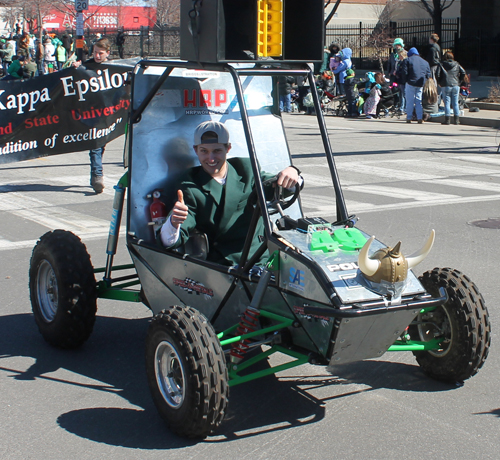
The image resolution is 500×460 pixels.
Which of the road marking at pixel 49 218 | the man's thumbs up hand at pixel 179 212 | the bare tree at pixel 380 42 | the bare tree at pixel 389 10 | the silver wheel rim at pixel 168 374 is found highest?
the bare tree at pixel 389 10

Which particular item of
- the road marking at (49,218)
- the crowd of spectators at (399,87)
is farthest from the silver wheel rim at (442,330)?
the crowd of spectators at (399,87)

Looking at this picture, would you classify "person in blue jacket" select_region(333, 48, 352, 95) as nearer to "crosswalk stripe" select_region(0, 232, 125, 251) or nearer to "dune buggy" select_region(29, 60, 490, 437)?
"crosswalk stripe" select_region(0, 232, 125, 251)

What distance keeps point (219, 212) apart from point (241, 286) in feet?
2.20

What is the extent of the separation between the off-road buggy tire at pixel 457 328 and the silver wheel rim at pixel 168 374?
1.45 meters

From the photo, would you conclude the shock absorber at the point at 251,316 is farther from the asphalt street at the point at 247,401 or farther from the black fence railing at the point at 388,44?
the black fence railing at the point at 388,44

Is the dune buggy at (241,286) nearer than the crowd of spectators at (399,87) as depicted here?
Yes

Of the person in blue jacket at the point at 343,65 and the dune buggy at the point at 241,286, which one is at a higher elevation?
the person in blue jacket at the point at 343,65

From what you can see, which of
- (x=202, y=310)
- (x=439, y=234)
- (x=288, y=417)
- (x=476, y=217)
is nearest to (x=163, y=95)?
(x=202, y=310)

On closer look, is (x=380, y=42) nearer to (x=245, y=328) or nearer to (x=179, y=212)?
(x=179, y=212)

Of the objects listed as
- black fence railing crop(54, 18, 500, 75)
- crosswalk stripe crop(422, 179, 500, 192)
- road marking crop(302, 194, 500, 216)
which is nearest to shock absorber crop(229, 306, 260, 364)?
road marking crop(302, 194, 500, 216)

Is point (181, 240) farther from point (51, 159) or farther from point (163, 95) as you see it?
point (51, 159)

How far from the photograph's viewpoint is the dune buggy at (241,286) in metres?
3.61

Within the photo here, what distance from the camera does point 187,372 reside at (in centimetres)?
360

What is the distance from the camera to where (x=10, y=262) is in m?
7.19
